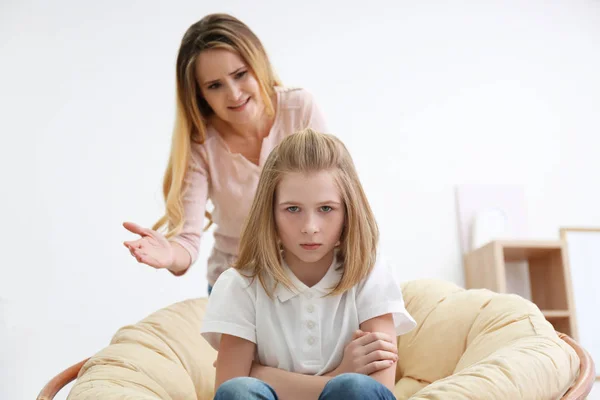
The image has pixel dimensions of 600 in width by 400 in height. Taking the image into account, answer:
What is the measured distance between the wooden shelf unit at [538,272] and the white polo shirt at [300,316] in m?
1.55

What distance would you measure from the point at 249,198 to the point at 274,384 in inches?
27.4

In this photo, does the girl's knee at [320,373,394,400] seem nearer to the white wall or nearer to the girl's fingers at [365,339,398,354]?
the girl's fingers at [365,339,398,354]

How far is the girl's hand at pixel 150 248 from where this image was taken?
1449 millimetres

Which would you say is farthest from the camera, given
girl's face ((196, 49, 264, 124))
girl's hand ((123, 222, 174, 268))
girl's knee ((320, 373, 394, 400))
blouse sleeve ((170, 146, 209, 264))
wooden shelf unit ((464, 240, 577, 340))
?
wooden shelf unit ((464, 240, 577, 340))

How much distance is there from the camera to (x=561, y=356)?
127 centimetres

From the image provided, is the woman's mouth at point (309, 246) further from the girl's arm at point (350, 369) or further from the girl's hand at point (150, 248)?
the girl's hand at point (150, 248)

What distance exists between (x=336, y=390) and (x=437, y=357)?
72 cm

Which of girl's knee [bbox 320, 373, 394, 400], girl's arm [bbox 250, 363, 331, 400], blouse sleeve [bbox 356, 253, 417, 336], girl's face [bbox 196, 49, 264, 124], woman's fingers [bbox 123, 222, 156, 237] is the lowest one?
girl's arm [bbox 250, 363, 331, 400]

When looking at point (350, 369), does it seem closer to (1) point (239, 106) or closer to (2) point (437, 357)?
(2) point (437, 357)

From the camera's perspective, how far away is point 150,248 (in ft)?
5.03

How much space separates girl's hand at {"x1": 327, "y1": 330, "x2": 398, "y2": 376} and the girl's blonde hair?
108mm

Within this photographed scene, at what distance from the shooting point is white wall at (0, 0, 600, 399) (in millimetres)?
2727

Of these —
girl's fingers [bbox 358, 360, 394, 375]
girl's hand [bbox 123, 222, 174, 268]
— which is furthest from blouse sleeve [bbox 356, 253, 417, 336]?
girl's hand [bbox 123, 222, 174, 268]

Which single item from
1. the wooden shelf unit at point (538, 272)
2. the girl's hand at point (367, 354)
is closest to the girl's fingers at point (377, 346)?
the girl's hand at point (367, 354)
